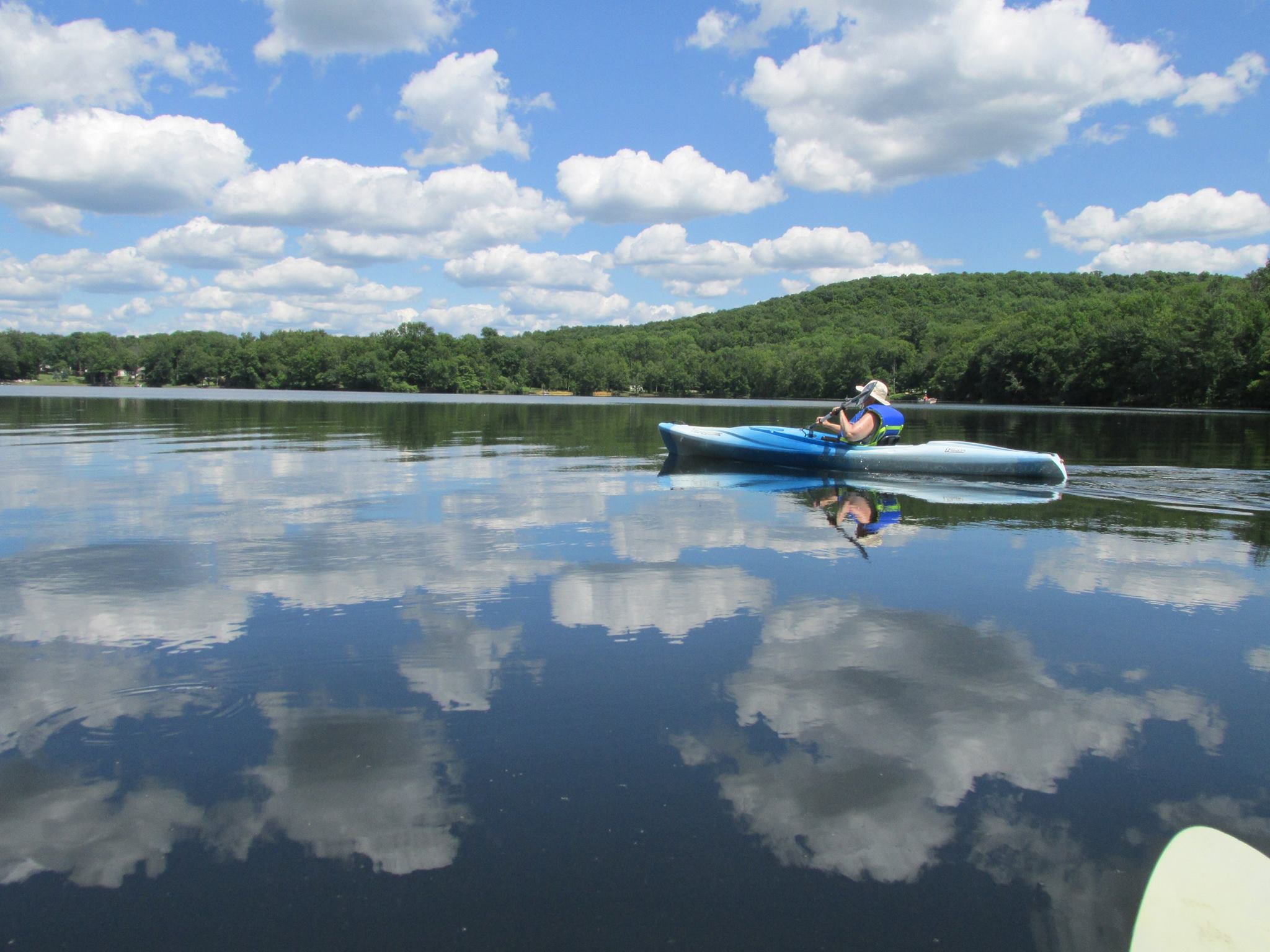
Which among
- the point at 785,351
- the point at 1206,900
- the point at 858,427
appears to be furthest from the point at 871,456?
the point at 785,351

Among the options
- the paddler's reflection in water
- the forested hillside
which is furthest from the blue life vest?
the forested hillside

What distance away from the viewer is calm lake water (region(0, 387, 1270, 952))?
323cm

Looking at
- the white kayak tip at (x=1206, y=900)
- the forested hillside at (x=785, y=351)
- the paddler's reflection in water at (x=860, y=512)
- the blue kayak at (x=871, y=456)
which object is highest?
the forested hillside at (x=785, y=351)

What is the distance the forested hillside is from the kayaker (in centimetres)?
7179

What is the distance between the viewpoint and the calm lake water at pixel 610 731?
3230mm

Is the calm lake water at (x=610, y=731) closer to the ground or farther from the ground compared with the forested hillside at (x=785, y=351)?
closer to the ground

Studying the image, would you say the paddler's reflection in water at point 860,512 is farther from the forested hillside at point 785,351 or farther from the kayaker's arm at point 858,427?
the forested hillside at point 785,351

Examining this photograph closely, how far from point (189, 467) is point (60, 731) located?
13.0 meters

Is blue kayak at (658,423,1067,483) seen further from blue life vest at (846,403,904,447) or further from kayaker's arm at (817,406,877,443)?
blue life vest at (846,403,904,447)

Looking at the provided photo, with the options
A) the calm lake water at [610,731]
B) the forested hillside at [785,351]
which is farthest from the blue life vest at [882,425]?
the forested hillside at [785,351]

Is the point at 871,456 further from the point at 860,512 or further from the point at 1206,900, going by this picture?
the point at 1206,900

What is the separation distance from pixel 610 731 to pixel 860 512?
340 inches

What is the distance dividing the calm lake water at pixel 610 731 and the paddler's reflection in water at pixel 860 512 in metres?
0.27

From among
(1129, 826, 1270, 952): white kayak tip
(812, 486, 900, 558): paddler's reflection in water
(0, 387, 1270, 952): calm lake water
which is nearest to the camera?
(1129, 826, 1270, 952): white kayak tip
